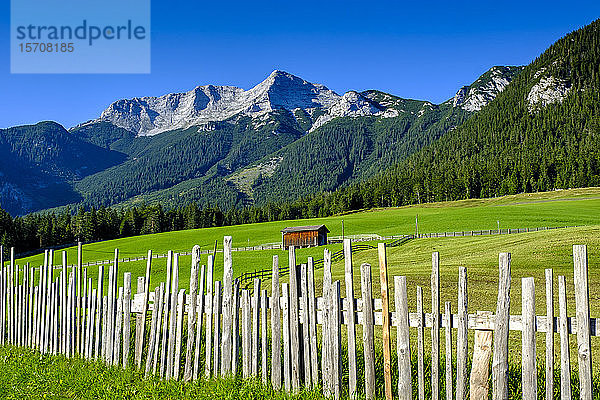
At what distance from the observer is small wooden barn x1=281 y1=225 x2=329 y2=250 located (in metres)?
67.2

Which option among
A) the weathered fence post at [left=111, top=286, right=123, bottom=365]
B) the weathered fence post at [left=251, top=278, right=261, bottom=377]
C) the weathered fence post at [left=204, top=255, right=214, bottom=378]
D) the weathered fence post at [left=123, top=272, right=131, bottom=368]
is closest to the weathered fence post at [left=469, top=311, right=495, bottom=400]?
the weathered fence post at [left=251, top=278, right=261, bottom=377]

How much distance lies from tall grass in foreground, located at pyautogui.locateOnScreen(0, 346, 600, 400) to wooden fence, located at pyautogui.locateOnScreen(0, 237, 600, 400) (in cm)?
25

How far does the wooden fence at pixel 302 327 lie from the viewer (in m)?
5.54

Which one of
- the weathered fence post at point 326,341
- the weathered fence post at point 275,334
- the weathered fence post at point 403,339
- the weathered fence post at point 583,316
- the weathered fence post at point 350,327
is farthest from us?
the weathered fence post at point 275,334

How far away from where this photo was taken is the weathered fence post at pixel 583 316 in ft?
17.2

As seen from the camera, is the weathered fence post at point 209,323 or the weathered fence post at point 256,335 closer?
Result: the weathered fence post at point 256,335

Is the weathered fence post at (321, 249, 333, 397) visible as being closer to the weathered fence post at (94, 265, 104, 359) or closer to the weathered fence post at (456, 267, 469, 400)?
the weathered fence post at (456, 267, 469, 400)

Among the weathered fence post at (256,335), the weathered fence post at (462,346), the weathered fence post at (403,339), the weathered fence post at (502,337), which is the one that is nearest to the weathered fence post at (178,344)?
the weathered fence post at (256,335)

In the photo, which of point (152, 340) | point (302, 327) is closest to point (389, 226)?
point (152, 340)

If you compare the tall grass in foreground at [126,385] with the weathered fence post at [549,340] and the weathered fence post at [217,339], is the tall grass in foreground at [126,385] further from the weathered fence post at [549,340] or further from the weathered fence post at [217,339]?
the weathered fence post at [549,340]

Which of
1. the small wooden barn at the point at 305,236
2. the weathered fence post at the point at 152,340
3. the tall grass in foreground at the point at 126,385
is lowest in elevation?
the small wooden barn at the point at 305,236

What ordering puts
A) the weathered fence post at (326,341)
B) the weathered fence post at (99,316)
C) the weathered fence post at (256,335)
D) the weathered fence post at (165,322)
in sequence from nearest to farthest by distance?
the weathered fence post at (326,341), the weathered fence post at (256,335), the weathered fence post at (165,322), the weathered fence post at (99,316)

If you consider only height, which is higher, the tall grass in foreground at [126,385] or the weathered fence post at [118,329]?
the weathered fence post at [118,329]

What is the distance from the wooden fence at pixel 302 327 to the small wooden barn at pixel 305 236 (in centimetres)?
5530
